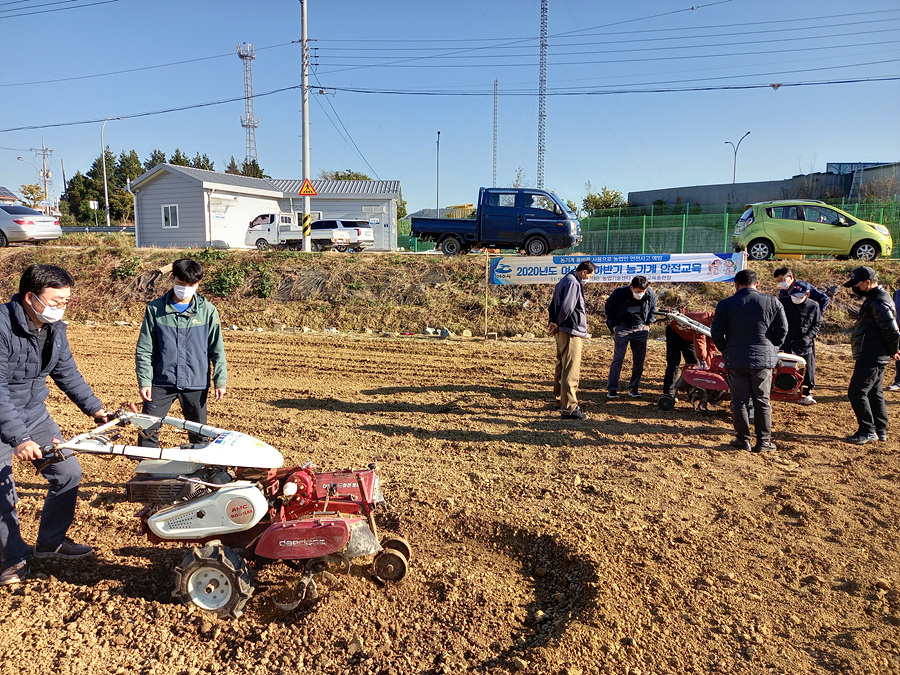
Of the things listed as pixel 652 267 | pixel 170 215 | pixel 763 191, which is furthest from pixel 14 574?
pixel 763 191

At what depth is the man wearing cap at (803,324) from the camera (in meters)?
8.01

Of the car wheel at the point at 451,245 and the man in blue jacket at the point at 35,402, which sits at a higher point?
the car wheel at the point at 451,245

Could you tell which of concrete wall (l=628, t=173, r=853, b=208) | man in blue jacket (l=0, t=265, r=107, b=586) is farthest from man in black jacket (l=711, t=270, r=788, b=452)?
concrete wall (l=628, t=173, r=853, b=208)

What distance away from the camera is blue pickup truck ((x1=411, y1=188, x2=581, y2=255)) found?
57.0 feet

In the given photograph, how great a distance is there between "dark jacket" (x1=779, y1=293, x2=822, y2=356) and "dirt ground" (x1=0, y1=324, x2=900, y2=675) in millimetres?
996

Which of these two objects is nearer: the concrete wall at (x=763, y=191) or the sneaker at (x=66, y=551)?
the sneaker at (x=66, y=551)

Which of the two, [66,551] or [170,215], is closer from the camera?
[66,551]

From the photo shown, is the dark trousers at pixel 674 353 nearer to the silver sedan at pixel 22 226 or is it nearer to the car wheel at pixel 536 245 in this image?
the car wheel at pixel 536 245

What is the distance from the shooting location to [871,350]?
6.42 meters

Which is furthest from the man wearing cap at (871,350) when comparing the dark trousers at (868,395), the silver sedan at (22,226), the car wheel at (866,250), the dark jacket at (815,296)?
the silver sedan at (22,226)

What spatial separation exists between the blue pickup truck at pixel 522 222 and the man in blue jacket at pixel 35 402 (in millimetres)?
14545

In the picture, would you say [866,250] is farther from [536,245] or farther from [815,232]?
[536,245]

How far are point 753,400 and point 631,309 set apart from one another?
240 cm

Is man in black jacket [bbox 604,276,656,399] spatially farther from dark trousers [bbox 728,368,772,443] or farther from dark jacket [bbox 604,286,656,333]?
dark trousers [bbox 728,368,772,443]
